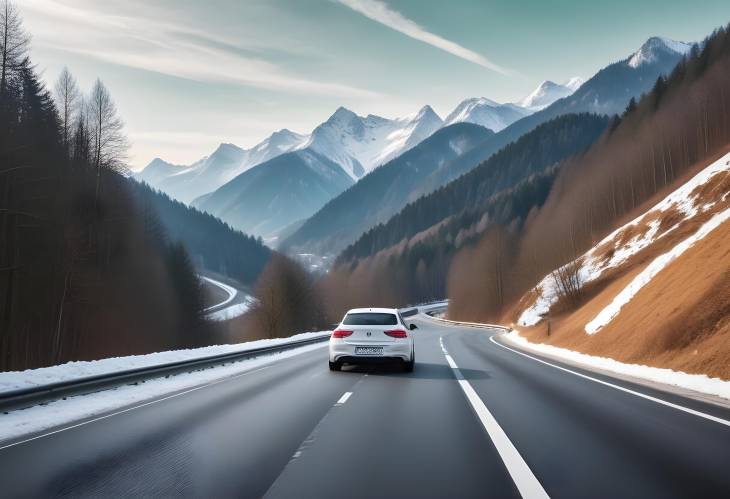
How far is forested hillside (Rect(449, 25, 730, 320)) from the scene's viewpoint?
80.2m

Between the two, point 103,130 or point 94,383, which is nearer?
point 94,383

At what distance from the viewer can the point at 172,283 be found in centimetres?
6400

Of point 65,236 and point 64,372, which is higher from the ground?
point 65,236

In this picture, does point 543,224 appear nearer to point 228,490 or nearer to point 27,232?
point 27,232

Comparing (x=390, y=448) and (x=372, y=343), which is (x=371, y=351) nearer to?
(x=372, y=343)

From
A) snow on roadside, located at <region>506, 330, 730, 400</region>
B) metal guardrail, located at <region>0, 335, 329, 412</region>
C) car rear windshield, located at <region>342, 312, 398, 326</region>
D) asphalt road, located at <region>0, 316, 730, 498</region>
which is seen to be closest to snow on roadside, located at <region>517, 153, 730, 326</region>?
snow on roadside, located at <region>506, 330, 730, 400</region>

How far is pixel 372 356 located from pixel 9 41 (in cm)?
2594

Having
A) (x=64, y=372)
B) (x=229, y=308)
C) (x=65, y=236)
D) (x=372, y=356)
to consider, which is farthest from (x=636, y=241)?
(x=229, y=308)

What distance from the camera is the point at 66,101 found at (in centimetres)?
4166

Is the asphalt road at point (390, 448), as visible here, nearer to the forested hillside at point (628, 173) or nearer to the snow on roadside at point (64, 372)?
the snow on roadside at point (64, 372)

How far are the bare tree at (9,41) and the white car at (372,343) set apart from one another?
77.6 feet

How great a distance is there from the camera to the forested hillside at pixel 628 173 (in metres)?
80.2

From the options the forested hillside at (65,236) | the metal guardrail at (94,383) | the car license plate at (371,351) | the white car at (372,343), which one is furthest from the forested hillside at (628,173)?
the car license plate at (371,351)

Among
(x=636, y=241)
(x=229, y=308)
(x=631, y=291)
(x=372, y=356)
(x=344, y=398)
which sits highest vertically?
(x=636, y=241)
